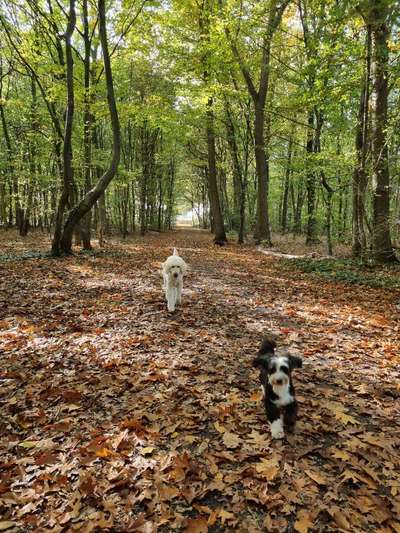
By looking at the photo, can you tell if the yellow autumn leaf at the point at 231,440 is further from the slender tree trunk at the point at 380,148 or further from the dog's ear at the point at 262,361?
the slender tree trunk at the point at 380,148

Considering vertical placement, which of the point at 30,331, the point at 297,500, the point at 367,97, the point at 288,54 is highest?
the point at 288,54

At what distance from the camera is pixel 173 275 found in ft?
23.1

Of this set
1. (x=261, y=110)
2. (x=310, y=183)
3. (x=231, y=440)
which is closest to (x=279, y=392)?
(x=231, y=440)

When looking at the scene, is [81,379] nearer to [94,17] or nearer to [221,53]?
[221,53]

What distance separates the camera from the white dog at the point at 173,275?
704cm

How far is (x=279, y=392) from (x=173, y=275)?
397 centimetres

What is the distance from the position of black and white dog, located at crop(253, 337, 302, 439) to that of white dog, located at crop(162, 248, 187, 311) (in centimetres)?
363

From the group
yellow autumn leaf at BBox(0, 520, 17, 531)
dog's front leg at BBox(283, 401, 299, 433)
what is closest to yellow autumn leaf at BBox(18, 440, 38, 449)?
yellow autumn leaf at BBox(0, 520, 17, 531)

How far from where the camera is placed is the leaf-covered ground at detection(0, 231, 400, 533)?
284cm

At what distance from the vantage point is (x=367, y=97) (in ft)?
36.1

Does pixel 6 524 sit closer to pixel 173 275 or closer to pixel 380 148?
pixel 173 275

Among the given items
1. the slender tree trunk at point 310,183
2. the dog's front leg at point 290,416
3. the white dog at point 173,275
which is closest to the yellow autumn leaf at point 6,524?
the dog's front leg at point 290,416

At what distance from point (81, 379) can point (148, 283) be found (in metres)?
5.42

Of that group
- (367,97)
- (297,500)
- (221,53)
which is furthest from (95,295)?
(221,53)
